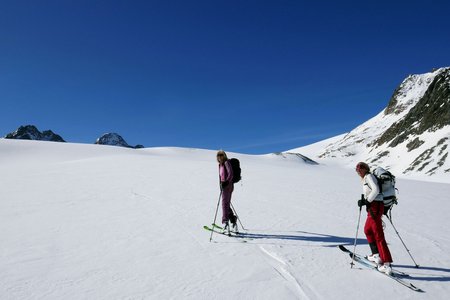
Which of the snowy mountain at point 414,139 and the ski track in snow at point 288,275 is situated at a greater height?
the snowy mountain at point 414,139

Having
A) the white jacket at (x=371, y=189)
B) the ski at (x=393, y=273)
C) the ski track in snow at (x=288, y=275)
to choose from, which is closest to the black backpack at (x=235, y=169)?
the ski track in snow at (x=288, y=275)

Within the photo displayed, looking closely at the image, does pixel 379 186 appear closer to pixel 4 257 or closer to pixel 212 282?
pixel 212 282

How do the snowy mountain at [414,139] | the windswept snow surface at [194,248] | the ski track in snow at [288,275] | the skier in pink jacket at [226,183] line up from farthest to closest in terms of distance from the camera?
the snowy mountain at [414,139], the skier in pink jacket at [226,183], the windswept snow surface at [194,248], the ski track in snow at [288,275]

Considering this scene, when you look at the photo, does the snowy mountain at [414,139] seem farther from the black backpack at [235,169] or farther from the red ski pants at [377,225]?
the red ski pants at [377,225]

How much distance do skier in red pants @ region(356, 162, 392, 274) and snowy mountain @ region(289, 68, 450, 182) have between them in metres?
55.4

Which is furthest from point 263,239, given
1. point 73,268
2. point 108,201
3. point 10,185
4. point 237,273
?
point 10,185

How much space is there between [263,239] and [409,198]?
12.6 m

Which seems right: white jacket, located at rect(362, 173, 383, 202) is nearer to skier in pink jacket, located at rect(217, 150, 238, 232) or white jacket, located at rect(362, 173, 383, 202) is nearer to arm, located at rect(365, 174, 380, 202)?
arm, located at rect(365, 174, 380, 202)

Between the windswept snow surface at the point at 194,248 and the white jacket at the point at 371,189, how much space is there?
1.53 metres

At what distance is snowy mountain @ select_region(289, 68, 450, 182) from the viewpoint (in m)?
63.0

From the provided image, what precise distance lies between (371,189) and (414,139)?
9297cm

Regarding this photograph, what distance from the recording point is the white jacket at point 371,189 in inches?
260

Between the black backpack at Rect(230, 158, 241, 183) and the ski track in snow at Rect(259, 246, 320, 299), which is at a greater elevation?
the black backpack at Rect(230, 158, 241, 183)

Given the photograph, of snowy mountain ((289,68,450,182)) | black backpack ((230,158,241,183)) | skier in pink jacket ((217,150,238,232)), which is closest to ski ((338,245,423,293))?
skier in pink jacket ((217,150,238,232))
